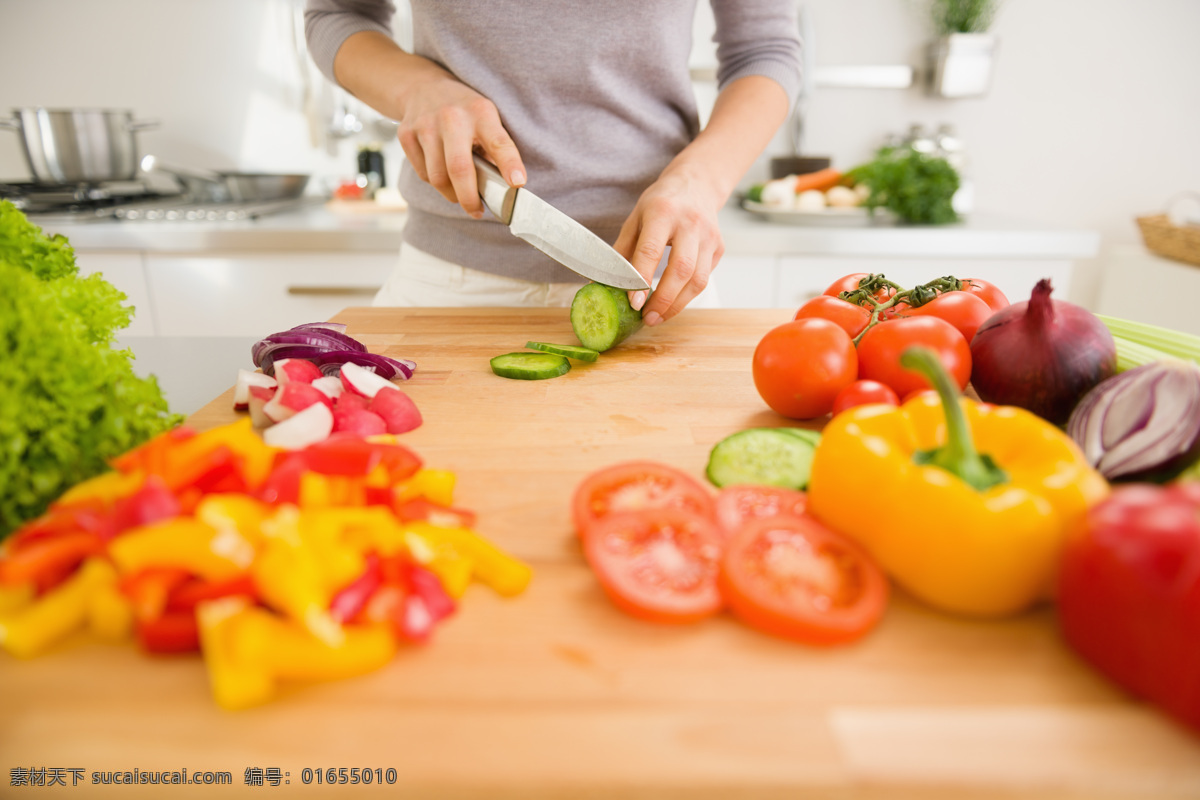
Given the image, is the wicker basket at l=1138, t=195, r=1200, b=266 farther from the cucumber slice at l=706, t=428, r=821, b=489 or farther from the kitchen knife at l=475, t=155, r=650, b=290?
the cucumber slice at l=706, t=428, r=821, b=489

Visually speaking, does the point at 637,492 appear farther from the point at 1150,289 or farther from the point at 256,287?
the point at 1150,289

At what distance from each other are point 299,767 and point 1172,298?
334 cm

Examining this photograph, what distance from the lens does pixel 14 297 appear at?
0.76 meters

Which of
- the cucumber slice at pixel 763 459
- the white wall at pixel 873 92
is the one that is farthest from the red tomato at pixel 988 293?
the white wall at pixel 873 92

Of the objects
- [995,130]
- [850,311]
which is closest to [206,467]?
[850,311]

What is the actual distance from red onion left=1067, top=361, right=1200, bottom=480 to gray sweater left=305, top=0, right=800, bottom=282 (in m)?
1.01

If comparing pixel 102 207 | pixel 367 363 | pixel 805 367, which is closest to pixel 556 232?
pixel 367 363

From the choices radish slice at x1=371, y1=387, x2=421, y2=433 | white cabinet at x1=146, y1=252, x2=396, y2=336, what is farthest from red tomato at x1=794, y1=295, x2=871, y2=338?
white cabinet at x1=146, y1=252, x2=396, y2=336

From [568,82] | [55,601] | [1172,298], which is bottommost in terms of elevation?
[1172,298]

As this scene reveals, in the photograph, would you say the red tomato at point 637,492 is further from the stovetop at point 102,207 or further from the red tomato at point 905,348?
the stovetop at point 102,207

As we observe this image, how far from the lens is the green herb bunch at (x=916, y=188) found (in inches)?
99.8

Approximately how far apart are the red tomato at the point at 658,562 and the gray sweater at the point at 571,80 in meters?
0.98

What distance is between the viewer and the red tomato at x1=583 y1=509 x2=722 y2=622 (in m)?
0.66

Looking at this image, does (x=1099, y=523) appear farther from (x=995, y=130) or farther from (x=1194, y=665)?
(x=995, y=130)
